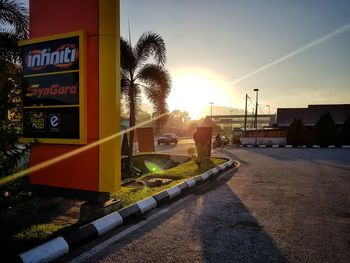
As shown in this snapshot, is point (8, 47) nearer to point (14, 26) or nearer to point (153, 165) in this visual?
point (14, 26)

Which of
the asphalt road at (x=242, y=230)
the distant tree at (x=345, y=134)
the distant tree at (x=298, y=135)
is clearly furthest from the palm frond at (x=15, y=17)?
the distant tree at (x=345, y=134)

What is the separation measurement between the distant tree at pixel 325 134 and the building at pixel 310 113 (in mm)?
17364

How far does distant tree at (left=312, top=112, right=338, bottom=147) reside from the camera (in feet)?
101

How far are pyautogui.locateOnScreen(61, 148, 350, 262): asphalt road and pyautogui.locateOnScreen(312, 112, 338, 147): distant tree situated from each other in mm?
25882

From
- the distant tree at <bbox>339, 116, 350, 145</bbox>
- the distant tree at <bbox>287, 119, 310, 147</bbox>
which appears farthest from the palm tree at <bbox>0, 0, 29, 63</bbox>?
the distant tree at <bbox>339, 116, 350, 145</bbox>

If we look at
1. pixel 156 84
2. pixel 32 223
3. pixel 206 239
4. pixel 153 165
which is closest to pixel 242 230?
pixel 206 239

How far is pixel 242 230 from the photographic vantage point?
14.6 feet

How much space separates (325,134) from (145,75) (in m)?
25.1

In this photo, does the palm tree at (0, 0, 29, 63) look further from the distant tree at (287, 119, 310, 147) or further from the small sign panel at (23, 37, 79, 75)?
the distant tree at (287, 119, 310, 147)

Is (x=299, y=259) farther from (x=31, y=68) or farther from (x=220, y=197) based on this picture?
(x=31, y=68)

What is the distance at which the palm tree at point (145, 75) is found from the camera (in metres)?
13.0

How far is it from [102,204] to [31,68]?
2.89 metres

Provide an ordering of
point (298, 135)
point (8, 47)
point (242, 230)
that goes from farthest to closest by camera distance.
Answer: point (298, 135)
point (8, 47)
point (242, 230)

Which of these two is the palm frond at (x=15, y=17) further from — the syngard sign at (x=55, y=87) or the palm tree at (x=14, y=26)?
the syngard sign at (x=55, y=87)
